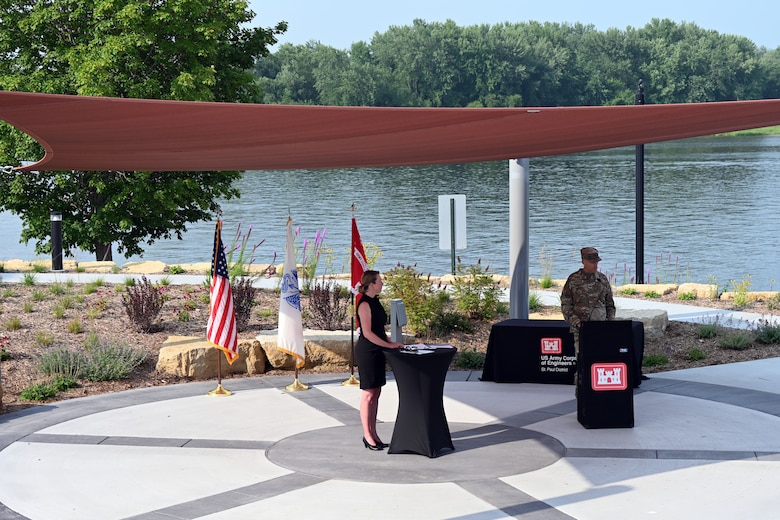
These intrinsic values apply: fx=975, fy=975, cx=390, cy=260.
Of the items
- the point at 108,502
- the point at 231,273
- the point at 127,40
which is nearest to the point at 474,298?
the point at 231,273

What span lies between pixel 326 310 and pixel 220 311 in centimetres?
329

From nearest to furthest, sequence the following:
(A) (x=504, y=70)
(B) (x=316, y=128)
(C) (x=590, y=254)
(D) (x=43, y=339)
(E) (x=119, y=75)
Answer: (B) (x=316, y=128), (C) (x=590, y=254), (D) (x=43, y=339), (E) (x=119, y=75), (A) (x=504, y=70)

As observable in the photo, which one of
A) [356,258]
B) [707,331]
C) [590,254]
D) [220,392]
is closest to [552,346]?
[590,254]

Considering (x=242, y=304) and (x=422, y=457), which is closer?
(x=422, y=457)

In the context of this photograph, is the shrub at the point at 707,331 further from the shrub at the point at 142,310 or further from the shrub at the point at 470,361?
the shrub at the point at 142,310

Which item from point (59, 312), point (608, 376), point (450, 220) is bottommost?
point (608, 376)

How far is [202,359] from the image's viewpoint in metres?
12.6

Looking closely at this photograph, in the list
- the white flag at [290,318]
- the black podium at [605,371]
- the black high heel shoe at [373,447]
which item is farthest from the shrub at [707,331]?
the black high heel shoe at [373,447]

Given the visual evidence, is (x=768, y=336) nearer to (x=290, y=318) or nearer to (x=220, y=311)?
(x=290, y=318)

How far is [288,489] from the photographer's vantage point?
7863 mm

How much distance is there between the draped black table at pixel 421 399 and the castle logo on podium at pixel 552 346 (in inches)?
128

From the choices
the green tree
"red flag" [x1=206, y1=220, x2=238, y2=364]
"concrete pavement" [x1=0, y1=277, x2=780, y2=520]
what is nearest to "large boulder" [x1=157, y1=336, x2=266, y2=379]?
"concrete pavement" [x1=0, y1=277, x2=780, y2=520]

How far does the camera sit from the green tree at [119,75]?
23328 millimetres

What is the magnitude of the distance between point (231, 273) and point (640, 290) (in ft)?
25.7
